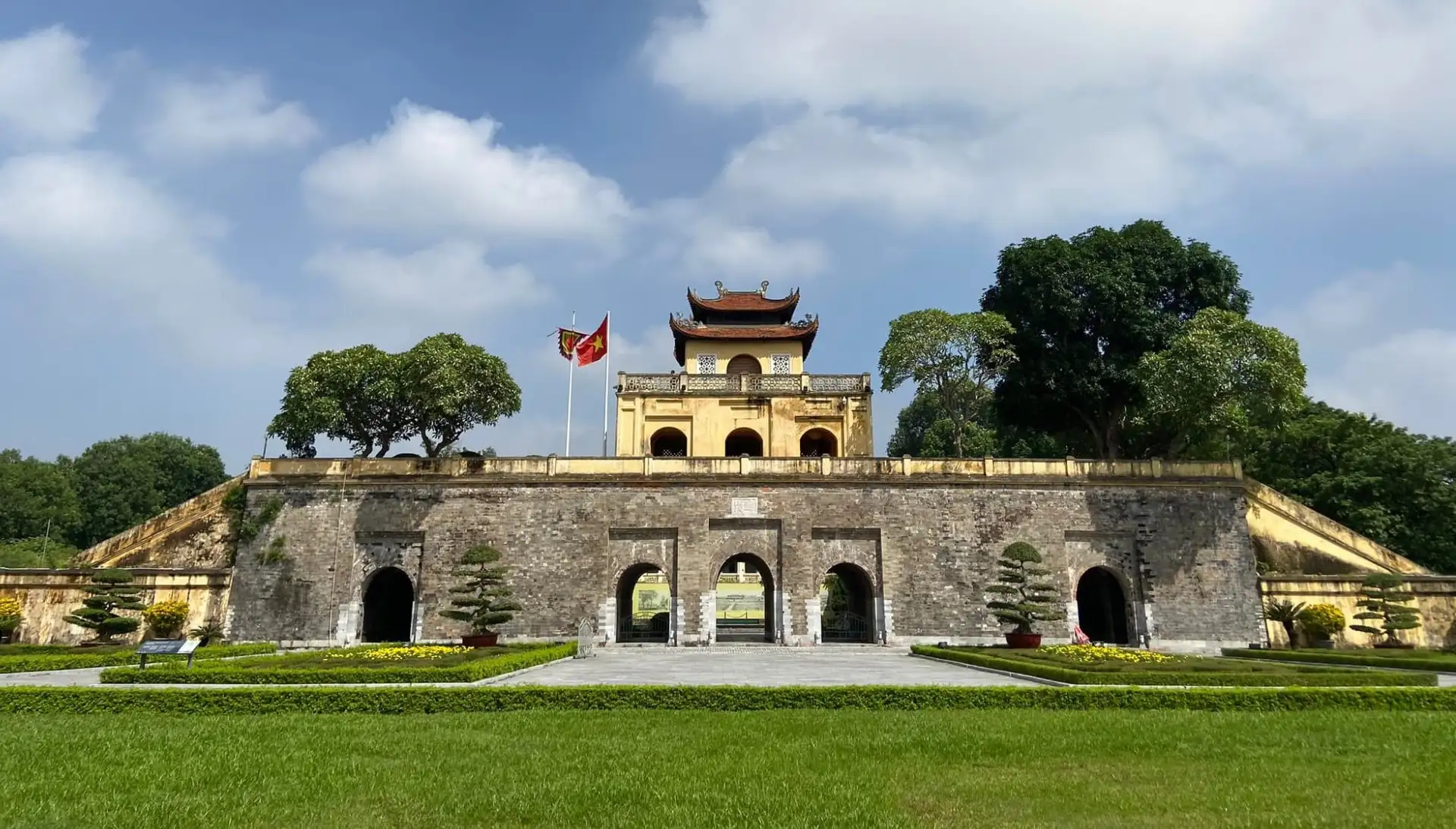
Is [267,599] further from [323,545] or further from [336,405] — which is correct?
[336,405]

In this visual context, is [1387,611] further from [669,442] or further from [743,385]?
[669,442]

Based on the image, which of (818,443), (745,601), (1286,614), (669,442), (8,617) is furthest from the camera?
(745,601)

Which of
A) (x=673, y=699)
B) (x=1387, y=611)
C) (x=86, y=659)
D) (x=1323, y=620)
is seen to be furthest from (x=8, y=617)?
(x=1387, y=611)

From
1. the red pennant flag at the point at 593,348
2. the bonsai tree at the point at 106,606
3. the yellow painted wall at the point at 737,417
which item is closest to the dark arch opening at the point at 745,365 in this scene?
the yellow painted wall at the point at 737,417

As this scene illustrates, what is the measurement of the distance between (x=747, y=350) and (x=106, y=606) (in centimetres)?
2596

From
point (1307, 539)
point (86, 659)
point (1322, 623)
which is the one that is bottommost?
point (86, 659)

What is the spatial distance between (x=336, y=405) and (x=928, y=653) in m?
21.9

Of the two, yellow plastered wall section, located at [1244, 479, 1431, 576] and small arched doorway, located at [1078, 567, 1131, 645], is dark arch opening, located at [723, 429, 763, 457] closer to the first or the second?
small arched doorway, located at [1078, 567, 1131, 645]

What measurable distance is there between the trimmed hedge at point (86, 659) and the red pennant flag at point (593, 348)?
16.0 m

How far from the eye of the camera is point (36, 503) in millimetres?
47281

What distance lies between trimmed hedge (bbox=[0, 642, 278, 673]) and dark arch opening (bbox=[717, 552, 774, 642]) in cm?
1522

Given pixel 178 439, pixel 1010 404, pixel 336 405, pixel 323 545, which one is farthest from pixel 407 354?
pixel 178 439

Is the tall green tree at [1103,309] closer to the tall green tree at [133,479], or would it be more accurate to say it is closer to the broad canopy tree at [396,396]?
A: the broad canopy tree at [396,396]

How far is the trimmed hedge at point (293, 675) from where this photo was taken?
1338 cm
